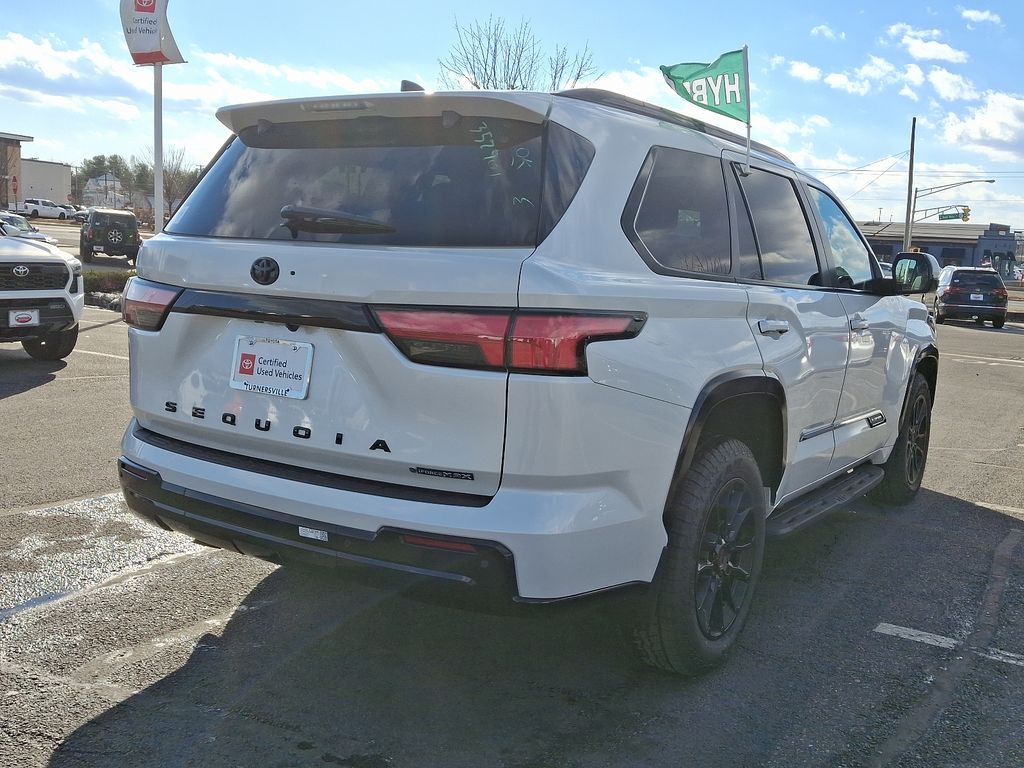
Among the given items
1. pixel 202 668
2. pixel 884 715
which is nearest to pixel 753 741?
pixel 884 715

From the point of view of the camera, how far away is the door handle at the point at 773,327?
350 centimetres

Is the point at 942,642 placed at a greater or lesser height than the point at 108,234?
lesser

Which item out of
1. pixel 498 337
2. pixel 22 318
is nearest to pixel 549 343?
pixel 498 337

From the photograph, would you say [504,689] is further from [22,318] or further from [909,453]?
[22,318]

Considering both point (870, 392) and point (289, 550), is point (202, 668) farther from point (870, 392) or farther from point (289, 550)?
point (870, 392)

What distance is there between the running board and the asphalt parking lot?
1.20 feet

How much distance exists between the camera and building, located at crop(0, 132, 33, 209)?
8344 centimetres

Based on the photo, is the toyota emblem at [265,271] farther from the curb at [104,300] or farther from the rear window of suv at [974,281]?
the rear window of suv at [974,281]

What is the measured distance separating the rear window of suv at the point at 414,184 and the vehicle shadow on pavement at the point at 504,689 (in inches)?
40.6

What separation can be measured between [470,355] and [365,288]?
36 cm

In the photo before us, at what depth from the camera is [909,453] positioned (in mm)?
5727

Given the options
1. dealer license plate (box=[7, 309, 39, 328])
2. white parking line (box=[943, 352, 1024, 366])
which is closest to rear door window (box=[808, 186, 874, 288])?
dealer license plate (box=[7, 309, 39, 328])

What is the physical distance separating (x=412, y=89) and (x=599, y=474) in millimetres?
1520

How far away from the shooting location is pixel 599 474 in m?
2.69
